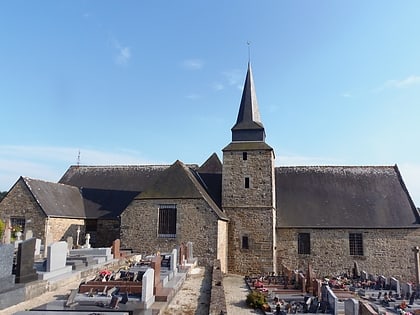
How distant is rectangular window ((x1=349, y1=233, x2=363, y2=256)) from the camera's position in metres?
21.2

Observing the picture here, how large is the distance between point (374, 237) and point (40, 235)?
18.6 m

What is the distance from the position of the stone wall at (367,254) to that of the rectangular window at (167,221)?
7.13 metres

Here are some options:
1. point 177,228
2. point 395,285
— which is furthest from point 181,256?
point 395,285

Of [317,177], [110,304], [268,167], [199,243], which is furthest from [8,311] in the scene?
[317,177]

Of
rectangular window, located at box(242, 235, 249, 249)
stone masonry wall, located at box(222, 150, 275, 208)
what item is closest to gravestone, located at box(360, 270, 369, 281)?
stone masonry wall, located at box(222, 150, 275, 208)

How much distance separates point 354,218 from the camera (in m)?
21.7

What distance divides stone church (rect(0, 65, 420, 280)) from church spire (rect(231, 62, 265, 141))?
6 cm

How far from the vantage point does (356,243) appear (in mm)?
21375

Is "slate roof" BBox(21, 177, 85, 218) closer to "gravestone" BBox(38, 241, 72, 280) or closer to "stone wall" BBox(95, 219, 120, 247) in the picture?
"stone wall" BBox(95, 219, 120, 247)

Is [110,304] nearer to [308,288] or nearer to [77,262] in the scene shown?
[77,262]

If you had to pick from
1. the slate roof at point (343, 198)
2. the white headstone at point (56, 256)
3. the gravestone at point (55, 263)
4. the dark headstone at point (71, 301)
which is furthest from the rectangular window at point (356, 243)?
the dark headstone at point (71, 301)

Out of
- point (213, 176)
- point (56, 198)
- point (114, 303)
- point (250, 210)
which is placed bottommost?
point (114, 303)

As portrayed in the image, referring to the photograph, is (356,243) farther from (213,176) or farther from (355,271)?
(213,176)

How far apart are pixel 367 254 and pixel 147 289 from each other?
1633 cm
